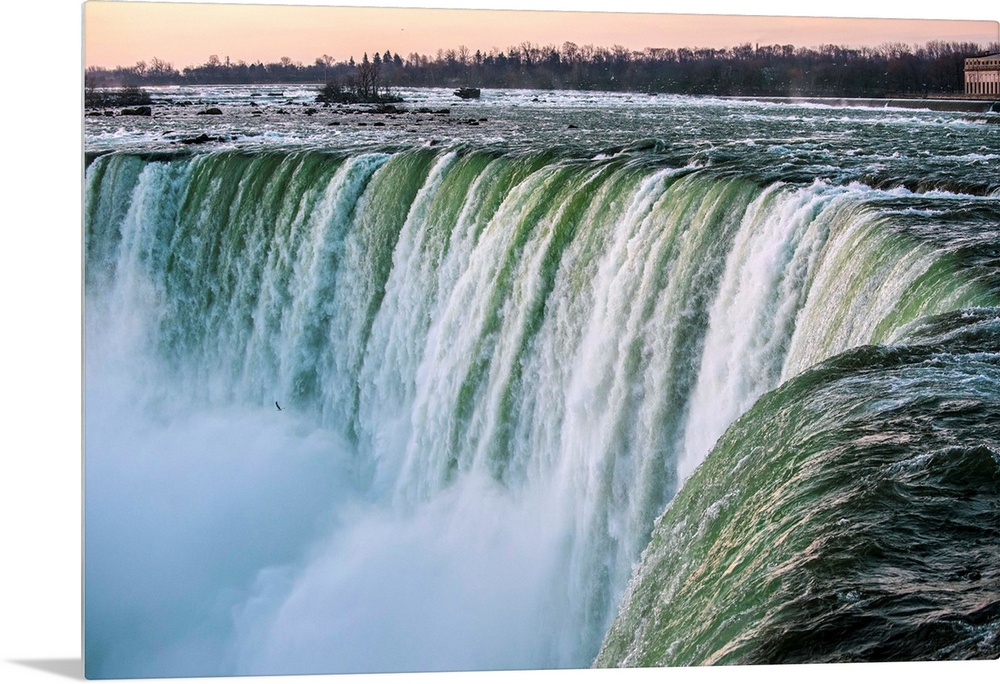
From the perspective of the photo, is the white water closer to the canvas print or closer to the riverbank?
the canvas print

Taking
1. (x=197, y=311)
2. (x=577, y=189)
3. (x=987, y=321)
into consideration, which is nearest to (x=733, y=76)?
(x=577, y=189)

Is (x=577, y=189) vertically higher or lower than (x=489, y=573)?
higher

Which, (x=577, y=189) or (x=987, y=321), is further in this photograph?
(x=577, y=189)

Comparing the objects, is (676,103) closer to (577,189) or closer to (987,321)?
(577,189)

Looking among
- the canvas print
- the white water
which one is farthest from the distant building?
the white water

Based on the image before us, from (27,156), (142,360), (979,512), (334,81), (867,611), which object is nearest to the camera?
(867,611)

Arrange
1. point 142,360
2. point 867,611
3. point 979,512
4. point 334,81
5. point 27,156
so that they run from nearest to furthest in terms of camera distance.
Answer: point 867,611 < point 979,512 < point 27,156 < point 334,81 < point 142,360
